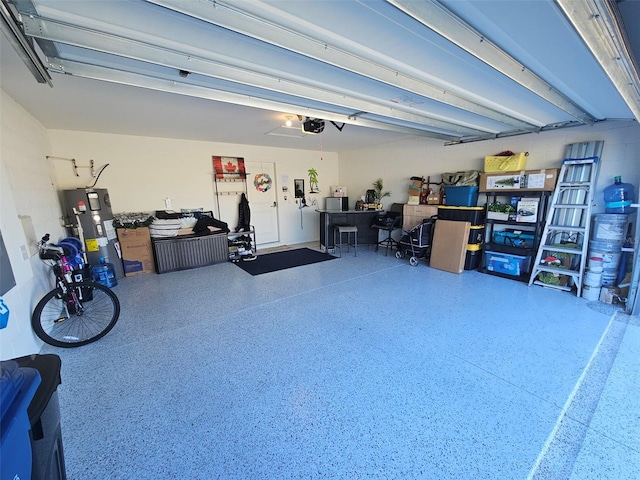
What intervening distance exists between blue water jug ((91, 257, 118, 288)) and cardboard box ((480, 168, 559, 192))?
5.92m

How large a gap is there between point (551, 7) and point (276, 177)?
5.56 metres

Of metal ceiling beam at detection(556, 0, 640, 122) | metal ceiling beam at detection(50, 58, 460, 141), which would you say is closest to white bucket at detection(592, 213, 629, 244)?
metal ceiling beam at detection(556, 0, 640, 122)

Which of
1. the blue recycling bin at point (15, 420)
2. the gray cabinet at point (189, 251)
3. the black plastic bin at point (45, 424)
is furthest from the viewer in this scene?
the gray cabinet at point (189, 251)

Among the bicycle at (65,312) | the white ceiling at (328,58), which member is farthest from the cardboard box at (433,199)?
the bicycle at (65,312)

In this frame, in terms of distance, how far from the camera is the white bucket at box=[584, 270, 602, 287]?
3221mm

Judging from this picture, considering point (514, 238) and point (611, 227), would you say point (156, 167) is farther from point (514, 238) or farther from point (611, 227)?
point (611, 227)

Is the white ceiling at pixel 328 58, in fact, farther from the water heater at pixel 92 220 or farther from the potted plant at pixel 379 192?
the potted plant at pixel 379 192

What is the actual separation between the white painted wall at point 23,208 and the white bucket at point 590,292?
18.5 ft

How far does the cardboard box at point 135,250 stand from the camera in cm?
434

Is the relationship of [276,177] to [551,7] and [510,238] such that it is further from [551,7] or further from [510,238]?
[551,7]

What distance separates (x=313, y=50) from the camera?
1523 mm

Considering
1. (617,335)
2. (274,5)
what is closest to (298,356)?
(274,5)

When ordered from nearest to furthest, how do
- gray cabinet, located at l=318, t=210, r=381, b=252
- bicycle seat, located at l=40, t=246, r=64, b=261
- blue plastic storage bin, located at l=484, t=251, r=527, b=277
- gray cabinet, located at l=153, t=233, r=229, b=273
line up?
1. bicycle seat, located at l=40, t=246, r=64, b=261
2. blue plastic storage bin, located at l=484, t=251, r=527, b=277
3. gray cabinet, located at l=153, t=233, r=229, b=273
4. gray cabinet, located at l=318, t=210, r=381, b=252

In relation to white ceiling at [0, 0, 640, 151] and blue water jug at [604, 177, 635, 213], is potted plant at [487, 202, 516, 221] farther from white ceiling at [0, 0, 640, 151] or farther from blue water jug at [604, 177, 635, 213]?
white ceiling at [0, 0, 640, 151]
